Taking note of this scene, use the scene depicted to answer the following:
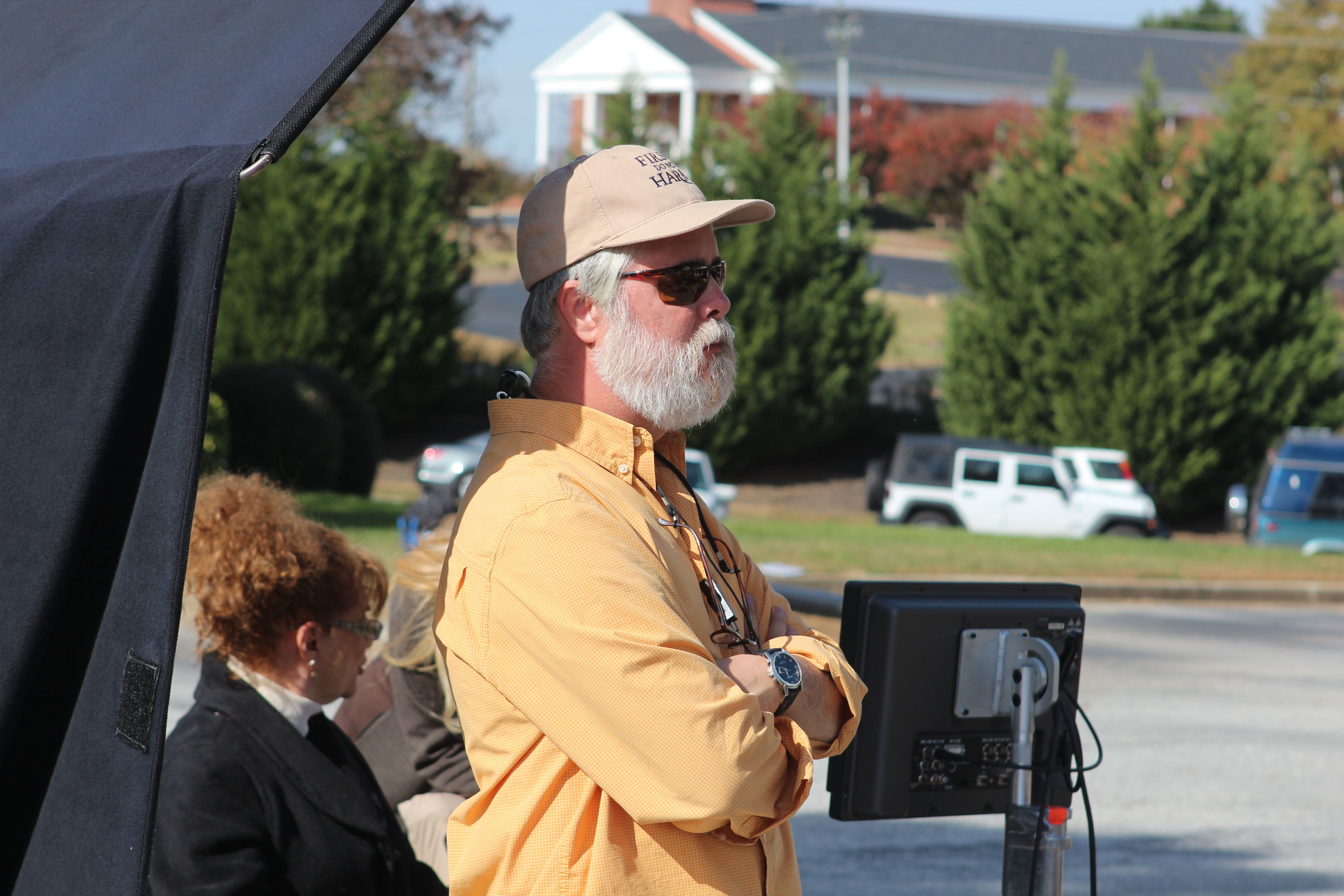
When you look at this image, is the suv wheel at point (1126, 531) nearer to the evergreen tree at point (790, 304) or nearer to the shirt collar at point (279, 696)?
the evergreen tree at point (790, 304)

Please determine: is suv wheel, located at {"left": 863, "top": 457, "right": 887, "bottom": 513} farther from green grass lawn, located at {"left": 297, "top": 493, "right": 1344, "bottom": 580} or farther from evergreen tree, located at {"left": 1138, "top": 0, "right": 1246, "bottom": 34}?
evergreen tree, located at {"left": 1138, "top": 0, "right": 1246, "bottom": 34}

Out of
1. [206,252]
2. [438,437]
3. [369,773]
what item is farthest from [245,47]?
[438,437]

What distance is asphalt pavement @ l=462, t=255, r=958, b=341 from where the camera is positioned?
35.7 m

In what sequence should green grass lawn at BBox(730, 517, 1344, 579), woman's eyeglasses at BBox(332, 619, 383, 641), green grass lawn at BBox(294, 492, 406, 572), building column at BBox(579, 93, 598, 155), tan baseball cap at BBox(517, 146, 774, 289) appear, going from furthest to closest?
building column at BBox(579, 93, 598, 155) → green grass lawn at BBox(730, 517, 1344, 579) → green grass lawn at BBox(294, 492, 406, 572) → woman's eyeglasses at BBox(332, 619, 383, 641) → tan baseball cap at BBox(517, 146, 774, 289)

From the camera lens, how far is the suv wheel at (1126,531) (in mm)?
19922

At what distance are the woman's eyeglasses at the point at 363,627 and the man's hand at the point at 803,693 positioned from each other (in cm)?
120

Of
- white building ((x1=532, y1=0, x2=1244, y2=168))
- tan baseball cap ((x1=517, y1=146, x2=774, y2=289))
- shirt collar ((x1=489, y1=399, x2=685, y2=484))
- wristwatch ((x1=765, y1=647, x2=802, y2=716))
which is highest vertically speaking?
white building ((x1=532, y1=0, x2=1244, y2=168))

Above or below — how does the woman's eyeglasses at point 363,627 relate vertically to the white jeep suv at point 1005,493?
above

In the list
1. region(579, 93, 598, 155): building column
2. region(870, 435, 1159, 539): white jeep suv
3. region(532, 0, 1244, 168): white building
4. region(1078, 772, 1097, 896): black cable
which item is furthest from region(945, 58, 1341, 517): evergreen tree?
region(532, 0, 1244, 168): white building

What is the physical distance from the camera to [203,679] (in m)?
2.84

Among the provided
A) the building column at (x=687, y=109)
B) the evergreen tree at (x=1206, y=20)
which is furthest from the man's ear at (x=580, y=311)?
the evergreen tree at (x=1206, y=20)

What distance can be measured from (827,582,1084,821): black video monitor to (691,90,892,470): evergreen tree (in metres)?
22.9

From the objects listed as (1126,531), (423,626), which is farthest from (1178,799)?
(1126,531)

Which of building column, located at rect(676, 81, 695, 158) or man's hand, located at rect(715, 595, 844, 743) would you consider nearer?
man's hand, located at rect(715, 595, 844, 743)
